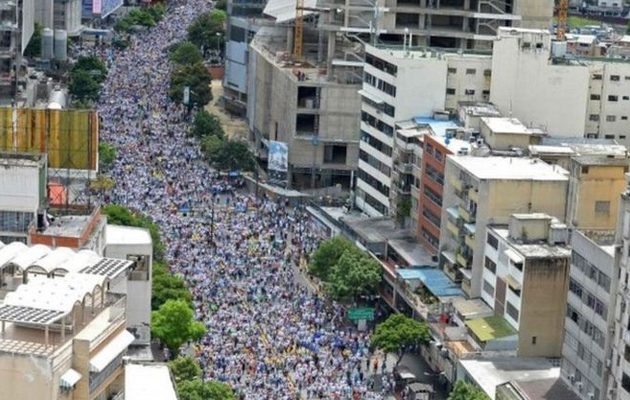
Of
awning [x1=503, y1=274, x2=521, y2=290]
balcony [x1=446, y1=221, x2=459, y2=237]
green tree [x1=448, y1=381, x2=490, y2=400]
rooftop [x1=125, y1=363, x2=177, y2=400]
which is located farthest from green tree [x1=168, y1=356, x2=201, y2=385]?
balcony [x1=446, y1=221, x2=459, y2=237]

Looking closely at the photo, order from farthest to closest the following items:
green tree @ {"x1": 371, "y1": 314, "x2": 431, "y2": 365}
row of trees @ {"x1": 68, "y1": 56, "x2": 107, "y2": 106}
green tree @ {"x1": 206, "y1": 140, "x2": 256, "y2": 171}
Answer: row of trees @ {"x1": 68, "y1": 56, "x2": 107, "y2": 106} < green tree @ {"x1": 206, "y1": 140, "x2": 256, "y2": 171} < green tree @ {"x1": 371, "y1": 314, "x2": 431, "y2": 365}

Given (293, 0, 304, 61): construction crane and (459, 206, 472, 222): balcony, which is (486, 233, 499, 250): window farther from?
(293, 0, 304, 61): construction crane

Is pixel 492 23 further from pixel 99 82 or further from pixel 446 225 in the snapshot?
pixel 99 82

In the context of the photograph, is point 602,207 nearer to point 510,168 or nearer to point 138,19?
point 510,168

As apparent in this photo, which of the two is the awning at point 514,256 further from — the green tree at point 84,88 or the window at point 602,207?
the green tree at point 84,88

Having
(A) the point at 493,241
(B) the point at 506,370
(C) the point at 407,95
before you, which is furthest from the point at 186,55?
(B) the point at 506,370

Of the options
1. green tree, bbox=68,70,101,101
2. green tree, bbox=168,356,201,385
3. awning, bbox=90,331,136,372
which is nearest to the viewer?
awning, bbox=90,331,136,372
